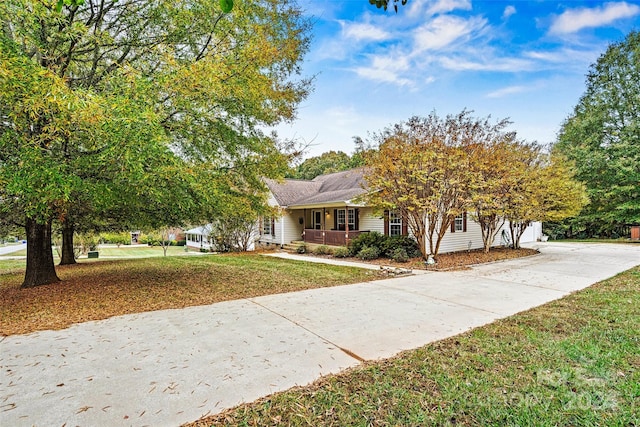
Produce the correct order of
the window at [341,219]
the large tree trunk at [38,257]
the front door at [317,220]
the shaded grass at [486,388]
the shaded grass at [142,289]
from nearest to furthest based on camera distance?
the shaded grass at [486,388], the shaded grass at [142,289], the large tree trunk at [38,257], the window at [341,219], the front door at [317,220]

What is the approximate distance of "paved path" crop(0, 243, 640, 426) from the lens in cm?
280

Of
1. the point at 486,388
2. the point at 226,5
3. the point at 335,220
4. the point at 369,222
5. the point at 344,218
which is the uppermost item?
the point at 226,5

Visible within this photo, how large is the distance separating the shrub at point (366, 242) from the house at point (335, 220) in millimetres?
807

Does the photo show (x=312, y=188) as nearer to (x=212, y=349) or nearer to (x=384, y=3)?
(x=212, y=349)

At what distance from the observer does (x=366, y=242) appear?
562 inches

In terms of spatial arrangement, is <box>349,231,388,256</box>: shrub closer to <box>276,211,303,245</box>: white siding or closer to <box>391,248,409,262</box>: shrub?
<box>391,248,409,262</box>: shrub

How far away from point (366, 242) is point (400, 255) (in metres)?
2.04

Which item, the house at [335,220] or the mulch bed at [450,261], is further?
the house at [335,220]

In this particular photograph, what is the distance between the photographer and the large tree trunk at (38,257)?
7.76m

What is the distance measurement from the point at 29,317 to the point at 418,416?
6.56 metres

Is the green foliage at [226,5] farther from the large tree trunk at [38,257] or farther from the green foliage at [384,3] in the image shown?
the large tree trunk at [38,257]

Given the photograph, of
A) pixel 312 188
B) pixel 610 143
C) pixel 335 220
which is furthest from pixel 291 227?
pixel 610 143

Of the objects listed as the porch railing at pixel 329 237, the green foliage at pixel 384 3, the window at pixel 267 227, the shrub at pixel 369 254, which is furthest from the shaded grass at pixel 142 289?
the window at pixel 267 227

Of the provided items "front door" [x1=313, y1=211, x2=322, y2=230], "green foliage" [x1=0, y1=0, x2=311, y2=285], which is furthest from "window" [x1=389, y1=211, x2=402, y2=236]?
"green foliage" [x1=0, y1=0, x2=311, y2=285]
